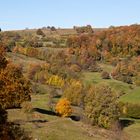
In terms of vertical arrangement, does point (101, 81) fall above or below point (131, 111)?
above

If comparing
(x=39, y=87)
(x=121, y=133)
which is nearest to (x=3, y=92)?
(x=121, y=133)

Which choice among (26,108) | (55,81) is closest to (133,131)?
(26,108)

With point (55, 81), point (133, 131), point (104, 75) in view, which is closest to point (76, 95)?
point (55, 81)

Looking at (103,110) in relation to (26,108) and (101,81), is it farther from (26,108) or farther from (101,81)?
(101,81)

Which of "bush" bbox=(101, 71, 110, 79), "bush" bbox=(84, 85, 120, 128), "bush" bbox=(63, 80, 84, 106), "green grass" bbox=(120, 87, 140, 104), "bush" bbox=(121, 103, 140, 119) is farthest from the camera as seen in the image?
"bush" bbox=(101, 71, 110, 79)

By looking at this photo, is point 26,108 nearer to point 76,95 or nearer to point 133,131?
point 133,131

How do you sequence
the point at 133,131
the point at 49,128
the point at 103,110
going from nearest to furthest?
the point at 49,128, the point at 103,110, the point at 133,131

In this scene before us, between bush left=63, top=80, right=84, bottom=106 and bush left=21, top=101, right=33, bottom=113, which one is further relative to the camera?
bush left=63, top=80, right=84, bottom=106

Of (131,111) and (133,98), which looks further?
(133,98)

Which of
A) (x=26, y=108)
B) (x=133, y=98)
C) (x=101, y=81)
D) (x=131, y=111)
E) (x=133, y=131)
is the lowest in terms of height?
(x=131, y=111)

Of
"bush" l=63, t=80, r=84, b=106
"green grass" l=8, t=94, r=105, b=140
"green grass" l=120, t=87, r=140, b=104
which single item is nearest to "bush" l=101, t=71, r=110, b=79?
"green grass" l=120, t=87, r=140, b=104

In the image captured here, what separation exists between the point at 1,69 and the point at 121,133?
2177 inches

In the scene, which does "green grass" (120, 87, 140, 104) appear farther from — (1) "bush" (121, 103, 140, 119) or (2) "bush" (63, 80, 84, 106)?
(2) "bush" (63, 80, 84, 106)

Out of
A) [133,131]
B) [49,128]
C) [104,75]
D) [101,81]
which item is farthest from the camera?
[104,75]
